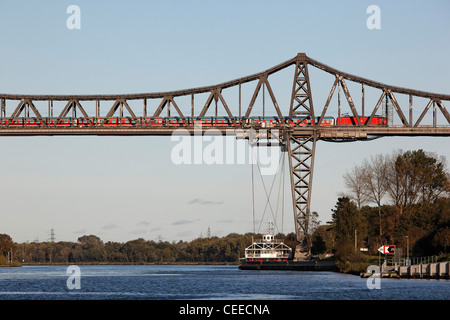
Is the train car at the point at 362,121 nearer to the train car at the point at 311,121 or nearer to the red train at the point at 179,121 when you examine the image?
the red train at the point at 179,121

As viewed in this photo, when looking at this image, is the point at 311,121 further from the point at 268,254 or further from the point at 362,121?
the point at 268,254

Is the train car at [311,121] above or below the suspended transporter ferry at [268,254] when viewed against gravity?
above

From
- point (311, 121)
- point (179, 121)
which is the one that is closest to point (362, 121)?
point (311, 121)

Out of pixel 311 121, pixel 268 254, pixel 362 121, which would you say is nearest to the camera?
pixel 362 121

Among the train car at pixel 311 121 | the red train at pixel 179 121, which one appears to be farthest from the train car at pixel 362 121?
the train car at pixel 311 121

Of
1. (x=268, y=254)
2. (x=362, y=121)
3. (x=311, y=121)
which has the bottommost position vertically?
(x=268, y=254)

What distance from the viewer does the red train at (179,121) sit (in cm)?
10994

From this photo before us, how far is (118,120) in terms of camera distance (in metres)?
111

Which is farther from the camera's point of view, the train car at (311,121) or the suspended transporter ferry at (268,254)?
the suspended transporter ferry at (268,254)

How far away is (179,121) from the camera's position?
110 metres

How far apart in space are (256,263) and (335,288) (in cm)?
6893

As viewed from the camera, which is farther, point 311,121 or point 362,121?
point 311,121
